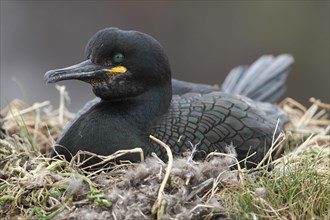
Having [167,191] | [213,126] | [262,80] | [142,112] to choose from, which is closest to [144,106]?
[142,112]

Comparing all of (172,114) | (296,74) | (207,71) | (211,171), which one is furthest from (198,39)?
(211,171)

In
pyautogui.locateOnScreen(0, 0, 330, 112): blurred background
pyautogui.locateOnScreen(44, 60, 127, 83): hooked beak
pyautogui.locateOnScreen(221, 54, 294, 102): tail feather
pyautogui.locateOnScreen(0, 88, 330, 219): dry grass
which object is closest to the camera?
pyautogui.locateOnScreen(0, 88, 330, 219): dry grass

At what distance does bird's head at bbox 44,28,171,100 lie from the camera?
4.67 metres

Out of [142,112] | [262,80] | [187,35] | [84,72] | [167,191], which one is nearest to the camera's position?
[167,191]

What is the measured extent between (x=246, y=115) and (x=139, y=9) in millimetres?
6071

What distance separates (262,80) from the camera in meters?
6.18

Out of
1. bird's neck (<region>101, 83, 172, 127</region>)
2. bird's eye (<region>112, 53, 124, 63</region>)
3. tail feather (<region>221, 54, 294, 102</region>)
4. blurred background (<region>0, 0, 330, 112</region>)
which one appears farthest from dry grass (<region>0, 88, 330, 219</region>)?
blurred background (<region>0, 0, 330, 112</region>)

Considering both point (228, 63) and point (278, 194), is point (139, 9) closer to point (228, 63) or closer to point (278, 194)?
point (228, 63)

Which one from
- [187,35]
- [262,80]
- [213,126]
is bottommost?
[187,35]

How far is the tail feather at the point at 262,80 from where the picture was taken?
6098mm

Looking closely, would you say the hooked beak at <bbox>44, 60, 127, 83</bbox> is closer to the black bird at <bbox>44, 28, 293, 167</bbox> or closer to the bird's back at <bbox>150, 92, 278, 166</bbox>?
the black bird at <bbox>44, 28, 293, 167</bbox>

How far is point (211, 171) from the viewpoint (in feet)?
13.1

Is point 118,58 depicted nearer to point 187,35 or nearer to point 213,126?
point 213,126

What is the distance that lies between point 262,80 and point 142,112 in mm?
1615
